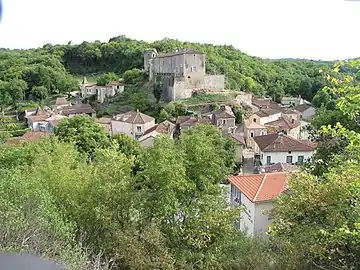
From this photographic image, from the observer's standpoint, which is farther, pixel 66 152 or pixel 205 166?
pixel 66 152

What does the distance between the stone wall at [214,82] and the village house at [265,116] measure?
354cm

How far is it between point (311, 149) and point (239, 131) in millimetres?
5881

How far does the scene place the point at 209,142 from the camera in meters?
5.74

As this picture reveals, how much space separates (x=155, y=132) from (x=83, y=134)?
440 centimetres

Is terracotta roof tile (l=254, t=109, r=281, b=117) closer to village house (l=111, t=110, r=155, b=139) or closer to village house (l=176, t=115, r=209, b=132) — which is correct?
village house (l=176, t=115, r=209, b=132)

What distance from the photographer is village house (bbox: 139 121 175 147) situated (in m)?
17.1

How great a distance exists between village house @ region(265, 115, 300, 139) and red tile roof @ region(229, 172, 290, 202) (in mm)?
11520

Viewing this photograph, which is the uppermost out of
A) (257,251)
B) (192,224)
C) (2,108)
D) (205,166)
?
(205,166)

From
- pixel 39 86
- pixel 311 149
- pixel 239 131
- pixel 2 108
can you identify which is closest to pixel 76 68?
pixel 39 86

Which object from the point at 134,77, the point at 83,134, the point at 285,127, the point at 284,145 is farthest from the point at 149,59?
the point at 284,145

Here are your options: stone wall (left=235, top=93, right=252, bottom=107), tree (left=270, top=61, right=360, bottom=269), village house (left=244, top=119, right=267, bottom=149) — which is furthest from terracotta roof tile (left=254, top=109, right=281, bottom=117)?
tree (left=270, top=61, right=360, bottom=269)

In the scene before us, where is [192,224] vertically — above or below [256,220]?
above

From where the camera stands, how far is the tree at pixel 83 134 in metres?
13.7

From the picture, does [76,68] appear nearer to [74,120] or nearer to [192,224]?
[74,120]
